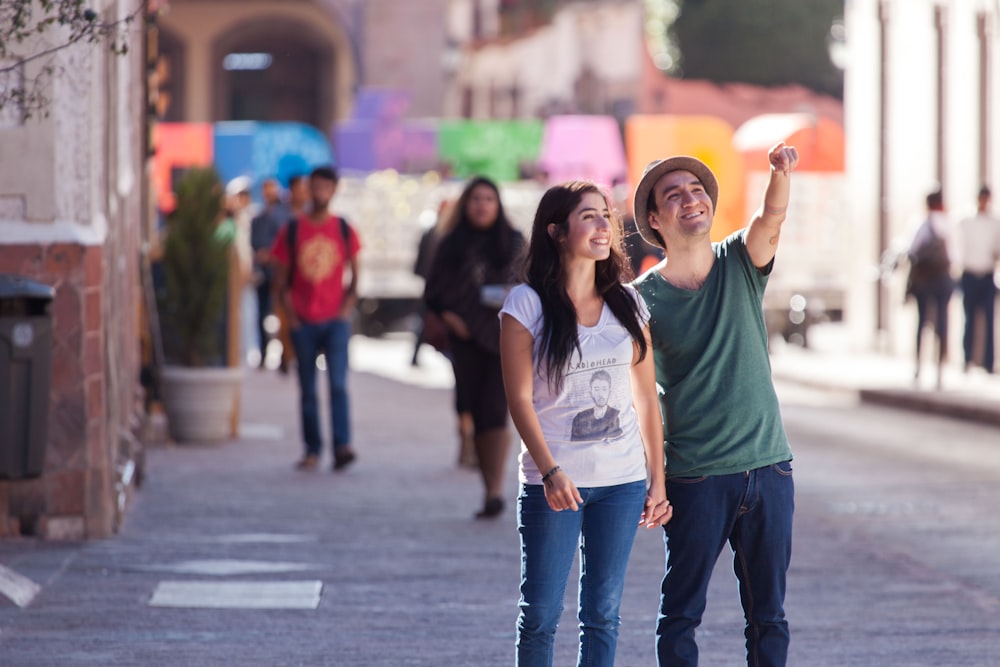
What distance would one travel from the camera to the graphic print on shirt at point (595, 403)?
512 centimetres

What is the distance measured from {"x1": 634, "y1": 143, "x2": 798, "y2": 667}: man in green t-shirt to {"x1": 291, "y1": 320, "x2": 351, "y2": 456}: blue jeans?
666cm

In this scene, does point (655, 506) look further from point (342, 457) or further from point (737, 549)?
point (342, 457)

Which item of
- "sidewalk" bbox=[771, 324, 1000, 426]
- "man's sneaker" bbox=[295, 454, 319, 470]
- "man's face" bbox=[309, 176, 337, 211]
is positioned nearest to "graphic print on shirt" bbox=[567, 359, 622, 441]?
"man's face" bbox=[309, 176, 337, 211]

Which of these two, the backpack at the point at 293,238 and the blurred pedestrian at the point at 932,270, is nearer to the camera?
the backpack at the point at 293,238

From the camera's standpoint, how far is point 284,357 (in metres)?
20.2

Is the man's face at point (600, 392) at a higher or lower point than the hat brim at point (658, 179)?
lower

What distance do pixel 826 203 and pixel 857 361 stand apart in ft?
15.2

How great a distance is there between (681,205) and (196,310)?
841 centimetres

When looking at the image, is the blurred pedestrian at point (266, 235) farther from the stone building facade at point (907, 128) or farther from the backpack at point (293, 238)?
the backpack at point (293, 238)

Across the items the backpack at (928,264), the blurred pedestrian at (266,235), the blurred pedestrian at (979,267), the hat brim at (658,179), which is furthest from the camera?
the blurred pedestrian at (266,235)

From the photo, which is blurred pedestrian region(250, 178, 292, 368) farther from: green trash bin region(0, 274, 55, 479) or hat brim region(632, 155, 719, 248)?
hat brim region(632, 155, 719, 248)

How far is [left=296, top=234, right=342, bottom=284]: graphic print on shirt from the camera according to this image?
38.9 feet

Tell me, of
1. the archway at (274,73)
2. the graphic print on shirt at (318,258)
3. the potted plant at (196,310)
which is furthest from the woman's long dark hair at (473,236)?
the archway at (274,73)

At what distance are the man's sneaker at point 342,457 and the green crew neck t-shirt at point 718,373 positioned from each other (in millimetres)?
6902
